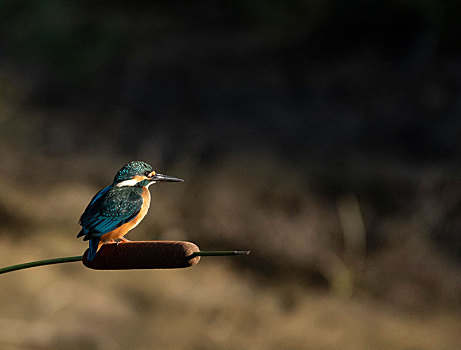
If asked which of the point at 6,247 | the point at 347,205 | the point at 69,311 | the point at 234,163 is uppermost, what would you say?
the point at 234,163

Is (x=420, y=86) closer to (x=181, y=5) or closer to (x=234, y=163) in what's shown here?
(x=234, y=163)

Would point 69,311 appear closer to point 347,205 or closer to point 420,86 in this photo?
point 347,205

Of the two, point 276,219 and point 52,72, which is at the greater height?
point 52,72

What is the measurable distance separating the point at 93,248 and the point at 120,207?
0.08 metres

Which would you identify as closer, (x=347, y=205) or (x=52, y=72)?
(x=347, y=205)

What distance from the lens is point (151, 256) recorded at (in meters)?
0.41

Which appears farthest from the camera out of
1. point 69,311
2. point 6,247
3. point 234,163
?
point 234,163

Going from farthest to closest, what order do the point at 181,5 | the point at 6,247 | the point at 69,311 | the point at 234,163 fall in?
the point at 181,5 → the point at 234,163 → the point at 6,247 → the point at 69,311

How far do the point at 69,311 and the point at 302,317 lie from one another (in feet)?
3.08

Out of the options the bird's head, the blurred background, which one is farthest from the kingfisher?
the blurred background

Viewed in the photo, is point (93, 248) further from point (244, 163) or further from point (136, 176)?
point (244, 163)

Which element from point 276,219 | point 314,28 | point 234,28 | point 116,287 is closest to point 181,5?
point 234,28

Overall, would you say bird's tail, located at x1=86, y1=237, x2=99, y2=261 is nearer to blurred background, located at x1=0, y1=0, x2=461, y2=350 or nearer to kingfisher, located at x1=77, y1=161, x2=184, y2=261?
kingfisher, located at x1=77, y1=161, x2=184, y2=261

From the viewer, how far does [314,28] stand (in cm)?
324
